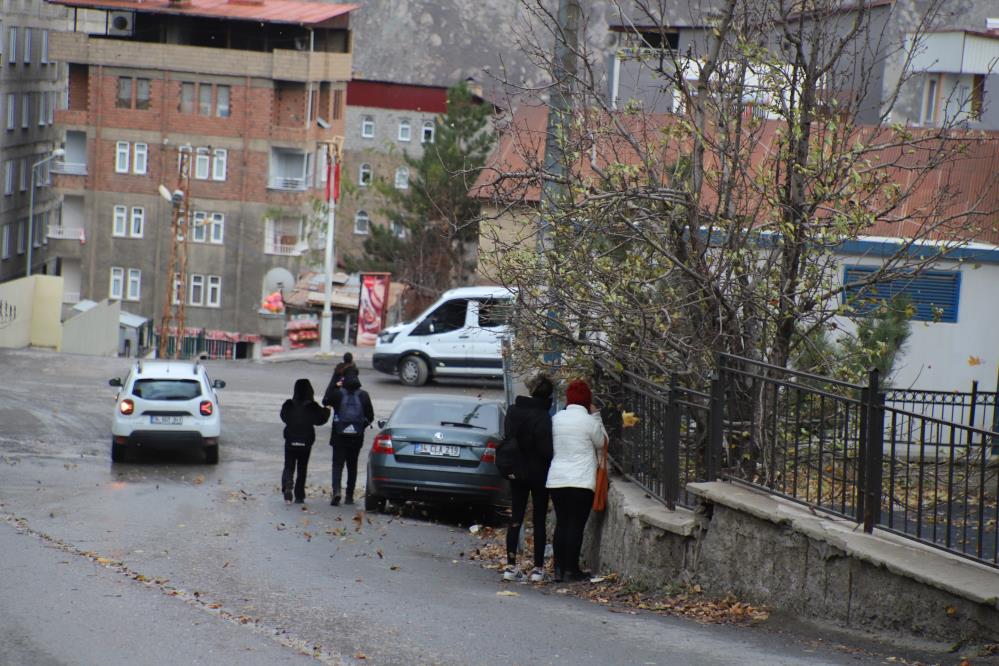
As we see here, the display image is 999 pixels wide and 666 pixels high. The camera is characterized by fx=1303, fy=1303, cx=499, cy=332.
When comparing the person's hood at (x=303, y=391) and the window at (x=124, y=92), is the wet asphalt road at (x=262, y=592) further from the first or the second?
the window at (x=124, y=92)

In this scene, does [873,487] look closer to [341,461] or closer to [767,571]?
[767,571]

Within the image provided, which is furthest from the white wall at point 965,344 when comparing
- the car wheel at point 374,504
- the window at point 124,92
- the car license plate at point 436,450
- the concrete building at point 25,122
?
the window at point 124,92

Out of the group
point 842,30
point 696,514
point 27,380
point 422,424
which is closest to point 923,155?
point 842,30

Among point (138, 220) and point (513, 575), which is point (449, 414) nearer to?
point (513, 575)

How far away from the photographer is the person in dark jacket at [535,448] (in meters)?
10.5

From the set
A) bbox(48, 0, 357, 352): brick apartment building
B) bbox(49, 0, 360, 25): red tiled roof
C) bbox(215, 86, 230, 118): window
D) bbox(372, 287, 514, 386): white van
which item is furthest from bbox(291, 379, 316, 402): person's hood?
bbox(215, 86, 230, 118): window

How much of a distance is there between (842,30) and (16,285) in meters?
43.5

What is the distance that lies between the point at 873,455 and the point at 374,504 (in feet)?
29.8

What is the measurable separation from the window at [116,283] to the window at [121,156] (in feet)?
16.9

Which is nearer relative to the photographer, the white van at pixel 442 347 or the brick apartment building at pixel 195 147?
the white van at pixel 442 347

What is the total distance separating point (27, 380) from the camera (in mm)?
30609

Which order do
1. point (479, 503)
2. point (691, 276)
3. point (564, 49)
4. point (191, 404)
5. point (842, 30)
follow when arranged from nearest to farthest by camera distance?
point (691, 276)
point (564, 49)
point (842, 30)
point (479, 503)
point (191, 404)

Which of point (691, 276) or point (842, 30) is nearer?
point (691, 276)

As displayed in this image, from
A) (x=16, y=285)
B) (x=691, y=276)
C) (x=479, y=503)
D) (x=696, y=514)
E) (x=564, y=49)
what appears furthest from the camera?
(x=16, y=285)
